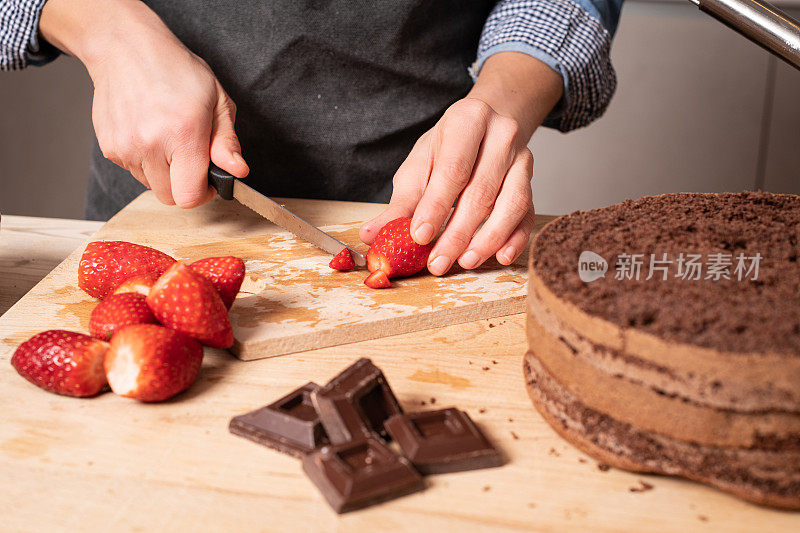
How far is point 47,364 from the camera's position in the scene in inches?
47.7

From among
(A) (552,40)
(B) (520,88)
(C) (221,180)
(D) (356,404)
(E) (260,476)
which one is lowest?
(E) (260,476)

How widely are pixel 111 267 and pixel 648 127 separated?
139 inches

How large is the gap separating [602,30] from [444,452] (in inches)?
60.6

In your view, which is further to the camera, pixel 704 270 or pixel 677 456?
pixel 704 270

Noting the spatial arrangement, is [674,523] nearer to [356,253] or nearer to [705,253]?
[705,253]

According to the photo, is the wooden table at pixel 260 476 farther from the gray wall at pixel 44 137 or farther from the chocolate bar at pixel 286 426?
the gray wall at pixel 44 137

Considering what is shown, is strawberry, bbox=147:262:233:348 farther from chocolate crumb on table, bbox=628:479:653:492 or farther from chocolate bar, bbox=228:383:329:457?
chocolate crumb on table, bbox=628:479:653:492

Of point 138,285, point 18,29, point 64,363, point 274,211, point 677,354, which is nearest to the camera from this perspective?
point 677,354

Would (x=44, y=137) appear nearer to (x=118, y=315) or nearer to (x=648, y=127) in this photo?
(x=118, y=315)

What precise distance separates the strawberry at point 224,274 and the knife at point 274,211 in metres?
0.34

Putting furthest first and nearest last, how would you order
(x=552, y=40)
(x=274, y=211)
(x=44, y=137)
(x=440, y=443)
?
(x=44, y=137), (x=552, y=40), (x=274, y=211), (x=440, y=443)

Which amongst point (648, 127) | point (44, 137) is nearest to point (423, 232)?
point (648, 127)

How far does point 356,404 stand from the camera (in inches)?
43.9

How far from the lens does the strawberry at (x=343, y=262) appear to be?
1693mm
